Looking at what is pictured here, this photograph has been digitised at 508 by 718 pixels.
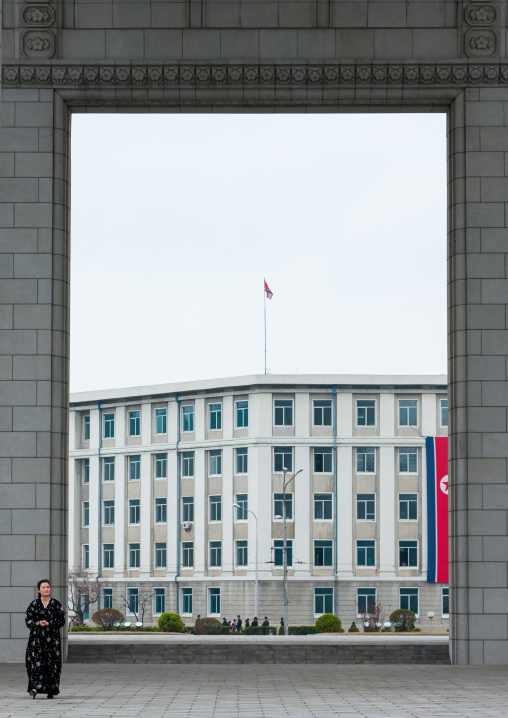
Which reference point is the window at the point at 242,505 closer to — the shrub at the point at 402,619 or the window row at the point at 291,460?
the window row at the point at 291,460

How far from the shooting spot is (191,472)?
7219cm

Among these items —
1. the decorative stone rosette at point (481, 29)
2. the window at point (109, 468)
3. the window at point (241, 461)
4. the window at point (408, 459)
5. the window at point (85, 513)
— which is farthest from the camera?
the window at point (85, 513)

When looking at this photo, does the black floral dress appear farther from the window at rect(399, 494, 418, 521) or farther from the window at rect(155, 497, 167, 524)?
the window at rect(155, 497, 167, 524)

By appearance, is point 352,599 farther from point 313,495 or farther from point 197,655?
point 197,655

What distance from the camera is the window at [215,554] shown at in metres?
70.1

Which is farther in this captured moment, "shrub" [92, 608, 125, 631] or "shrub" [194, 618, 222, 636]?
"shrub" [92, 608, 125, 631]

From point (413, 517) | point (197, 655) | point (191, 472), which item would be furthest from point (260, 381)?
point (197, 655)

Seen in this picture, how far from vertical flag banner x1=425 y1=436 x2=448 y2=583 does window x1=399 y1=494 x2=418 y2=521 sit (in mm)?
10916

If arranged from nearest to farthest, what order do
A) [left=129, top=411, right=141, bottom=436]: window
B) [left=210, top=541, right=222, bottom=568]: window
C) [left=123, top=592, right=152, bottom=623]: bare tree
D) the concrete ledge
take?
the concrete ledge < [left=123, top=592, right=152, bottom=623]: bare tree < [left=210, top=541, right=222, bottom=568]: window < [left=129, top=411, right=141, bottom=436]: window

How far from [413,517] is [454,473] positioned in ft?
174

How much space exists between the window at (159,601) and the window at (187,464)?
6.69 meters

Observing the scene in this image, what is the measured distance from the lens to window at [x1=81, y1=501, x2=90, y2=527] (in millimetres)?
75062

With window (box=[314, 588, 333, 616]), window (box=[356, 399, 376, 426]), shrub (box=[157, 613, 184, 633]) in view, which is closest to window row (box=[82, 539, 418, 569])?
window (box=[314, 588, 333, 616])

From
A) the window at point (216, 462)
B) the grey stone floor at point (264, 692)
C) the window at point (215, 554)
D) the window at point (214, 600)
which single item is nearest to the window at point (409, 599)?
the window at point (214, 600)
